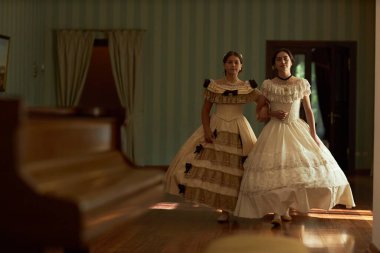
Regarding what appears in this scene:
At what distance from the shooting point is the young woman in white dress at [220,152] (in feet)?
18.9

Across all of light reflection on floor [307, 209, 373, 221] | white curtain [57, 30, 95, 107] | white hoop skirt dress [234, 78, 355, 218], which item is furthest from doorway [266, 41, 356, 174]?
Answer: white hoop skirt dress [234, 78, 355, 218]

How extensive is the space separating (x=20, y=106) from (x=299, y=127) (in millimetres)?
4253

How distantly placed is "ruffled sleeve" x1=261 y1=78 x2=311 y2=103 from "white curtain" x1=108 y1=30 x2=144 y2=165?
507 cm

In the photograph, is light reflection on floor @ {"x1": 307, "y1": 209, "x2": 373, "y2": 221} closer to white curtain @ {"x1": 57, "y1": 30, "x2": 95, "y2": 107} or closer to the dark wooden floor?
the dark wooden floor

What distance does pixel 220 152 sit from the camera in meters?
5.82

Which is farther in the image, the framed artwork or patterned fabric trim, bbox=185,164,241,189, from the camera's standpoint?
the framed artwork

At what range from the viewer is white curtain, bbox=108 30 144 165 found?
35.0 feet

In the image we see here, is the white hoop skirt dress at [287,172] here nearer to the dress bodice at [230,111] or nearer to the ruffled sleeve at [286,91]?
the ruffled sleeve at [286,91]

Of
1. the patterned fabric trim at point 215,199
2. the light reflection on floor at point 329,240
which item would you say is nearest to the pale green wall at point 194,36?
the patterned fabric trim at point 215,199

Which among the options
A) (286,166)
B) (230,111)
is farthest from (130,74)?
(286,166)

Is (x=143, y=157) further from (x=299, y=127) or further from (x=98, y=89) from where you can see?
(x=299, y=127)

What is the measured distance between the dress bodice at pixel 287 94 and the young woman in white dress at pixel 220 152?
0.34 feet

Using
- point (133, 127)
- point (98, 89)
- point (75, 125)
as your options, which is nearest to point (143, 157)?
point (133, 127)

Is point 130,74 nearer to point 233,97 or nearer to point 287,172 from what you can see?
point 233,97
